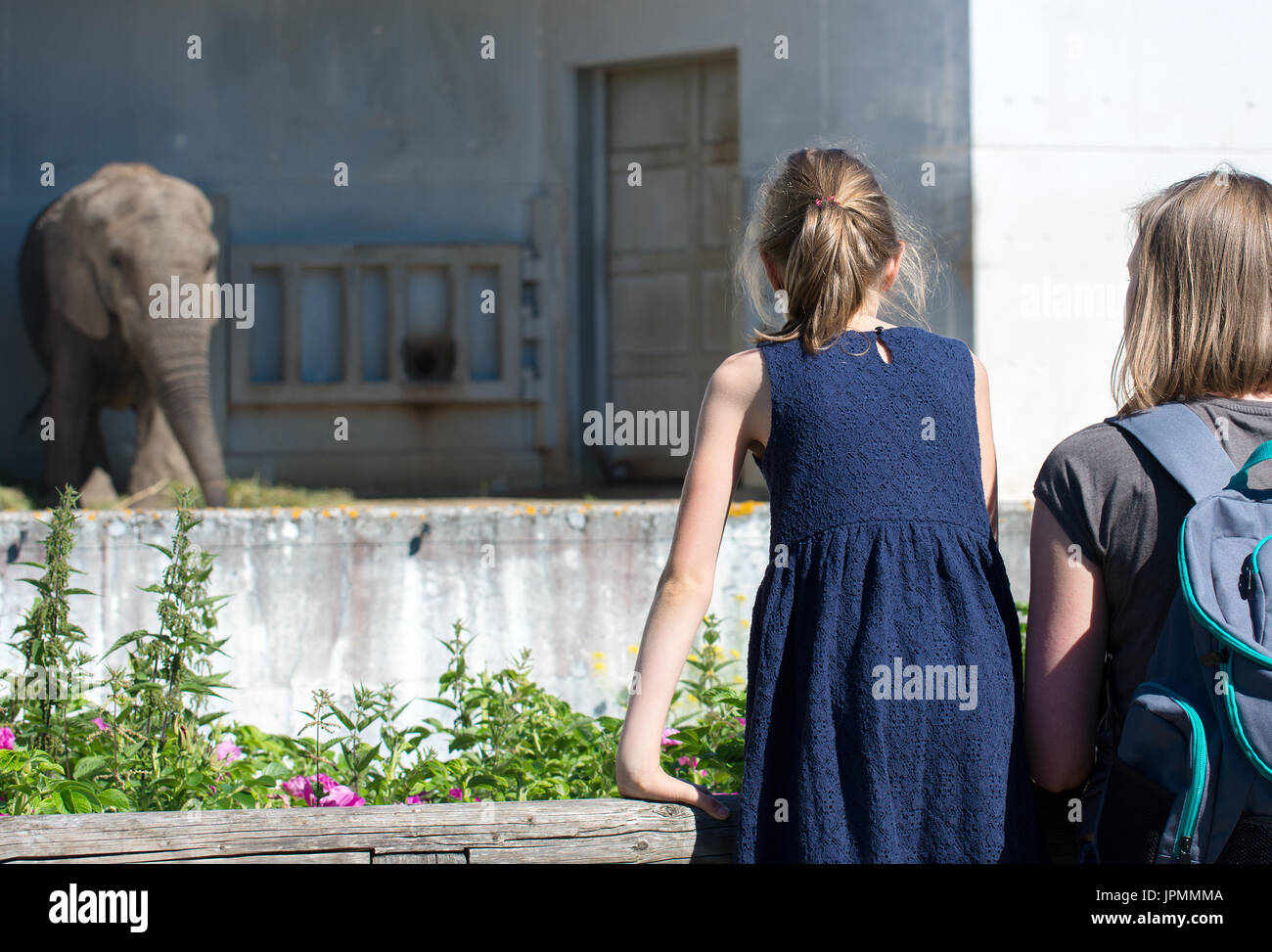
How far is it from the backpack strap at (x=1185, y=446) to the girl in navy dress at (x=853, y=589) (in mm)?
273

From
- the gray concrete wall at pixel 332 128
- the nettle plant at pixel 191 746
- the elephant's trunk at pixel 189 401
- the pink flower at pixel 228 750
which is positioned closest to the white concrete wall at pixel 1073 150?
the gray concrete wall at pixel 332 128

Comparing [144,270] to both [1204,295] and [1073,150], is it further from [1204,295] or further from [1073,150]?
[1204,295]

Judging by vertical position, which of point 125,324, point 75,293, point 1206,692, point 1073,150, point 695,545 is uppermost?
point 1073,150

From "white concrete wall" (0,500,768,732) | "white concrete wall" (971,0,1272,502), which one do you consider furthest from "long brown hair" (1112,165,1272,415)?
"white concrete wall" (971,0,1272,502)

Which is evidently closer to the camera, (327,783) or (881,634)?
(881,634)

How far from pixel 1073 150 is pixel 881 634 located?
19.1ft

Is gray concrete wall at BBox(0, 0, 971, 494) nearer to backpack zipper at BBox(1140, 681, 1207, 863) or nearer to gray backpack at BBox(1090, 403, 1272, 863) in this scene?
gray backpack at BBox(1090, 403, 1272, 863)

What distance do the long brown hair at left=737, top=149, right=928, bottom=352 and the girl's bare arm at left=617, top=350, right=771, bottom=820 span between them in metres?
0.10

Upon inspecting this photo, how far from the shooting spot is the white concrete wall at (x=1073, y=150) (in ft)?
23.1

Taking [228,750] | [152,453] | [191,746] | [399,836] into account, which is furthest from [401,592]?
[152,453]

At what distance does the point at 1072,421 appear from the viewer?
7.16 meters

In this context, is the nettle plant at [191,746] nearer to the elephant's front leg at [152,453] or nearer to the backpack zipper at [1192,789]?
the backpack zipper at [1192,789]

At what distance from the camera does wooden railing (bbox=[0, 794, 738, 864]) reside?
2.14 metres

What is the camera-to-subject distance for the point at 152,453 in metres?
8.59
